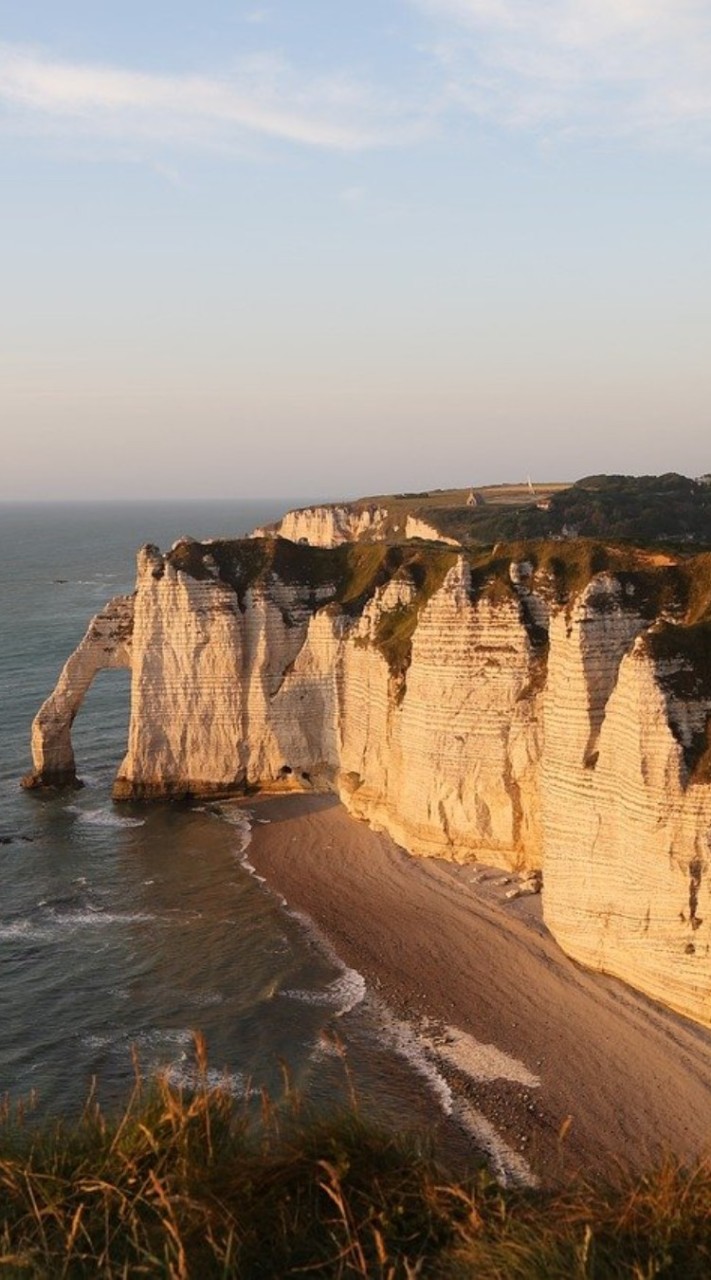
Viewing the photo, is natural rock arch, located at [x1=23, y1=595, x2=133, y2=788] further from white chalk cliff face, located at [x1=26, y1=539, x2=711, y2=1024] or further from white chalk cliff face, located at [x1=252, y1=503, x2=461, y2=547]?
white chalk cliff face, located at [x1=252, y1=503, x2=461, y2=547]

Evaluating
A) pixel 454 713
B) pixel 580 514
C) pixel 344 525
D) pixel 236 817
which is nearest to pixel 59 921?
pixel 236 817

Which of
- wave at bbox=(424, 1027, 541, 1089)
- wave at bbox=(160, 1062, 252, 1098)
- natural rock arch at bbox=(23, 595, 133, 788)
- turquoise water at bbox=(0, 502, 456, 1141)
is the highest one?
natural rock arch at bbox=(23, 595, 133, 788)

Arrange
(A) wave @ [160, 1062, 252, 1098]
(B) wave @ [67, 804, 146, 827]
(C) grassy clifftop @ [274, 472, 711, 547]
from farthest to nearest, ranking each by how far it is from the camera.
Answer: (C) grassy clifftop @ [274, 472, 711, 547] < (B) wave @ [67, 804, 146, 827] < (A) wave @ [160, 1062, 252, 1098]

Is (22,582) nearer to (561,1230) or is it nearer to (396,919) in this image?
(396,919)

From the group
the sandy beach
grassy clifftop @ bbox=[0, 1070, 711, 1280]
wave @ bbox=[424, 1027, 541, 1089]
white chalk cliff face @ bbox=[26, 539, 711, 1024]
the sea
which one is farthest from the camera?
white chalk cliff face @ bbox=[26, 539, 711, 1024]

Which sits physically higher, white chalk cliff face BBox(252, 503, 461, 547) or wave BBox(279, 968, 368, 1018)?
white chalk cliff face BBox(252, 503, 461, 547)

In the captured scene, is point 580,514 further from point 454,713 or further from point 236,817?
point 454,713

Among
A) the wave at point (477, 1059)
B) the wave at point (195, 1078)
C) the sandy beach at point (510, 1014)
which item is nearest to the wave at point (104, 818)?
the sandy beach at point (510, 1014)

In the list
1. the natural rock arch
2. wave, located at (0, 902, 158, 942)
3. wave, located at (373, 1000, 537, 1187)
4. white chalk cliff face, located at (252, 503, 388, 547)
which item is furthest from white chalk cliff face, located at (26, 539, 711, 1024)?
white chalk cliff face, located at (252, 503, 388, 547)
